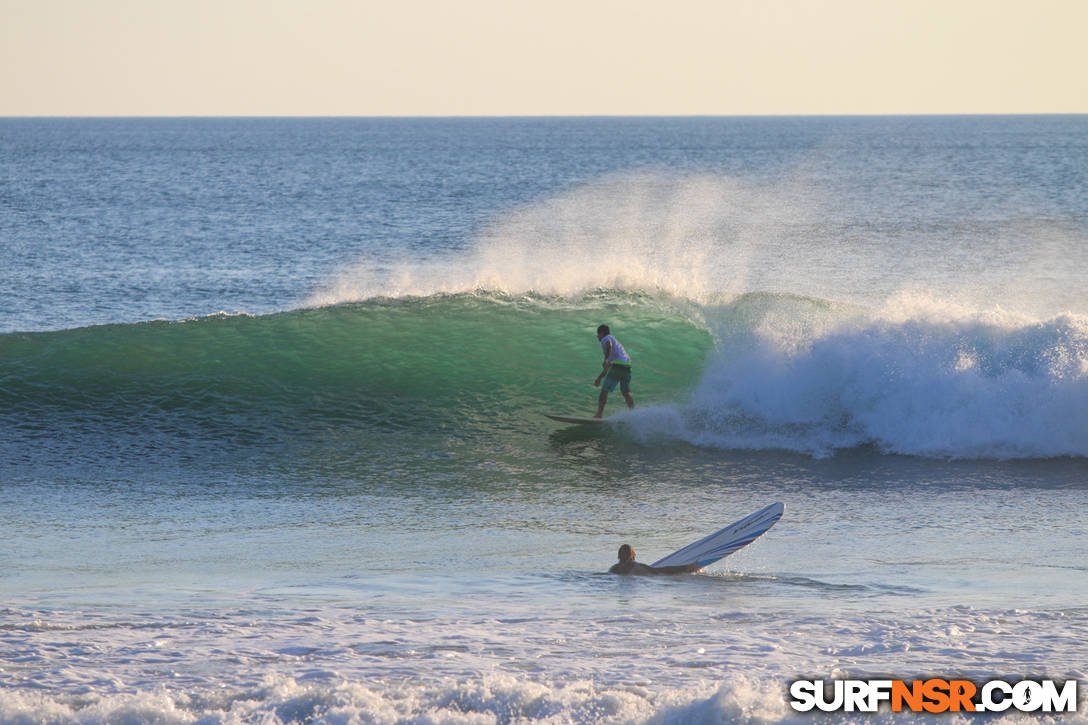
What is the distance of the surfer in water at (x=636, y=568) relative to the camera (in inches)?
313

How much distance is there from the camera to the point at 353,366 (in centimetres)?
1569

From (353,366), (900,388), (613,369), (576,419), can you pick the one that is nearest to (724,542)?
(576,419)

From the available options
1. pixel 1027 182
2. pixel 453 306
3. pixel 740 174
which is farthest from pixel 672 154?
pixel 453 306

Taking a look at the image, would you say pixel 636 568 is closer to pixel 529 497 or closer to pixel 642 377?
pixel 529 497

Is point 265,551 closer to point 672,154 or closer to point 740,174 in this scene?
point 740,174

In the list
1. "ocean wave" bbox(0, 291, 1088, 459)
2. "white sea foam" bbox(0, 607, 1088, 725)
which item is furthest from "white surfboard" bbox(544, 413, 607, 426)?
"white sea foam" bbox(0, 607, 1088, 725)

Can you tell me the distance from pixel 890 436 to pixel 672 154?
102059 mm

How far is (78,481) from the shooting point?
11.1m

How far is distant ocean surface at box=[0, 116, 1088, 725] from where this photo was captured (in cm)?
579

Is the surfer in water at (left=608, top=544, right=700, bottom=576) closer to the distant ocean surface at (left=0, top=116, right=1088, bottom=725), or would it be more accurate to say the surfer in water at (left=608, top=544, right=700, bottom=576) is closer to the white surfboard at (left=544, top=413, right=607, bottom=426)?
the distant ocean surface at (left=0, top=116, right=1088, bottom=725)

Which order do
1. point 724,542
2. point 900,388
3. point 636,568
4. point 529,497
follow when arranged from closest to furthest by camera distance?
point 636,568
point 724,542
point 529,497
point 900,388

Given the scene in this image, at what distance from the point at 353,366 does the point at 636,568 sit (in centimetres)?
856

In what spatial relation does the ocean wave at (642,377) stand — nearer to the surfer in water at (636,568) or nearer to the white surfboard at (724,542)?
the white surfboard at (724,542)

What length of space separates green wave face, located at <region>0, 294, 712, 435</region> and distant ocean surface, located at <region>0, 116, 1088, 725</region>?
0.22ft
